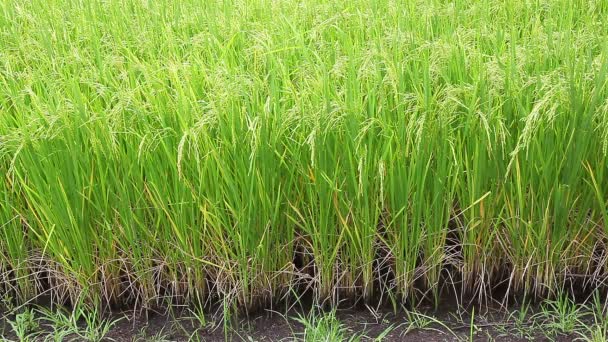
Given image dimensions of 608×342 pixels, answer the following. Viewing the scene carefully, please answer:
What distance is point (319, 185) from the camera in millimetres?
1924

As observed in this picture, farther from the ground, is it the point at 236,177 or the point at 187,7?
the point at 187,7

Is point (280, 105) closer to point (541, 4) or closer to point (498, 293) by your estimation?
point (498, 293)

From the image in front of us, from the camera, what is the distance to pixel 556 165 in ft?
6.21

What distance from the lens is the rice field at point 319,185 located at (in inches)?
74.9

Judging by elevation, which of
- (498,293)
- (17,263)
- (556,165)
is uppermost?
(556,165)

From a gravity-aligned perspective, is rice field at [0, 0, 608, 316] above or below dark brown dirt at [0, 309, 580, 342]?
above

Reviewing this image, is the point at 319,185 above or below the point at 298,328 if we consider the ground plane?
above

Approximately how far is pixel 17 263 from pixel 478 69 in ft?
4.42

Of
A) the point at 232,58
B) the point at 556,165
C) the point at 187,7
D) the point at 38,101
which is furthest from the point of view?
the point at 187,7

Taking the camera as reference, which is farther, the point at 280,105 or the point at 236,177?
the point at 280,105

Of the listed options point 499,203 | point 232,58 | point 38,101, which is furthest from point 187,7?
point 499,203

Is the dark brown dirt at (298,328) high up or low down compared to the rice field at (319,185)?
down

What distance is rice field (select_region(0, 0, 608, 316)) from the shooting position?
190 centimetres

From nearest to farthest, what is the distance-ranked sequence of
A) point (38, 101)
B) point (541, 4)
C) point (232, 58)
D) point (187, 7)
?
point (38, 101)
point (232, 58)
point (541, 4)
point (187, 7)
